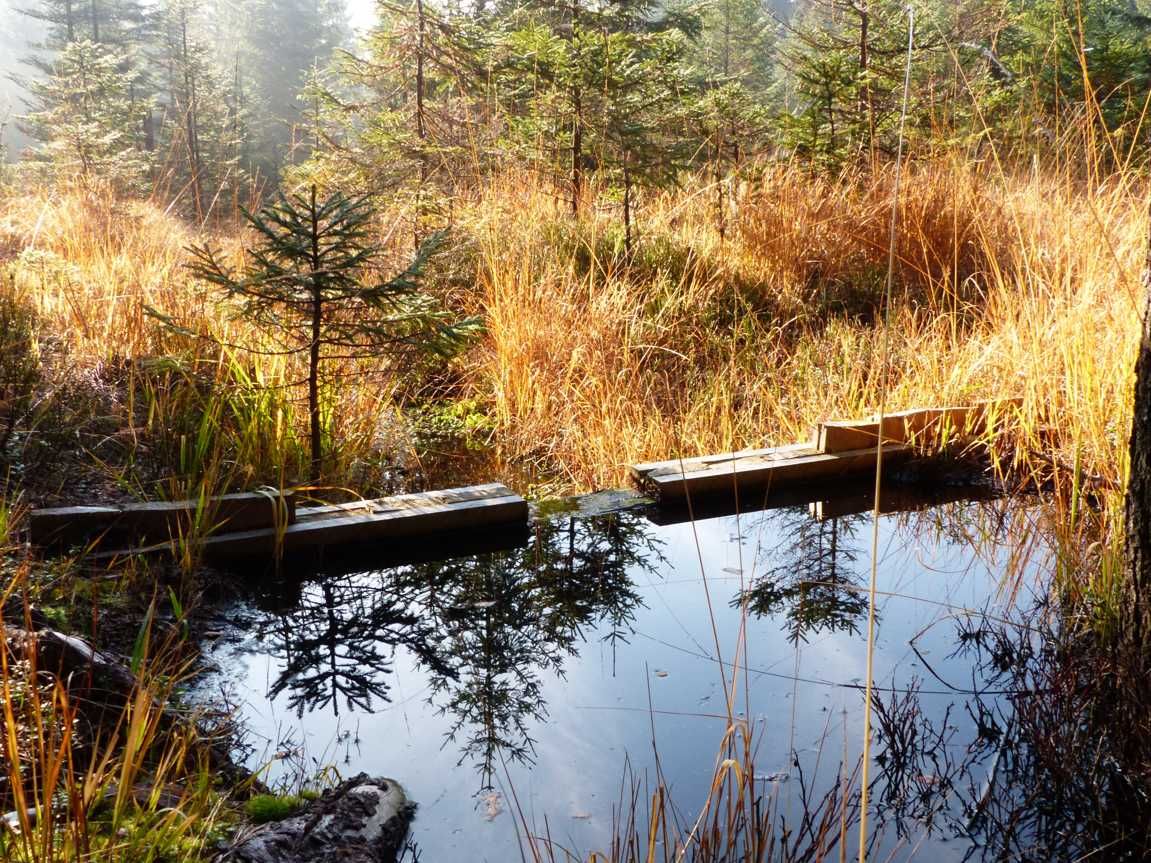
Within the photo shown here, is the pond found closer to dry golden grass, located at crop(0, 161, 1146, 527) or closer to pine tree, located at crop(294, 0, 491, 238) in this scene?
dry golden grass, located at crop(0, 161, 1146, 527)

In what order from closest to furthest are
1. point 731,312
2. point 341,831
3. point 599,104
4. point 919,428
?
point 341,831
point 919,428
point 731,312
point 599,104

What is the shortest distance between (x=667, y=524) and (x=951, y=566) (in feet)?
2.95

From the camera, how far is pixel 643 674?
86.8 inches

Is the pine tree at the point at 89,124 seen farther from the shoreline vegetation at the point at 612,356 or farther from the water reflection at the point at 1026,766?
the water reflection at the point at 1026,766

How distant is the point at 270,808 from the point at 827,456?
8.00 feet

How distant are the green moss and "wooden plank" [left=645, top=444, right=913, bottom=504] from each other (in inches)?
72.8

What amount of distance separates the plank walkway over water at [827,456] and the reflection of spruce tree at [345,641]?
3.68 ft

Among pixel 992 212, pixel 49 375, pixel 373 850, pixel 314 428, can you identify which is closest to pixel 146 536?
pixel 314 428

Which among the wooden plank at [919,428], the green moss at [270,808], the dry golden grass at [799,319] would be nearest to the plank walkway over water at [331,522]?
the dry golden grass at [799,319]

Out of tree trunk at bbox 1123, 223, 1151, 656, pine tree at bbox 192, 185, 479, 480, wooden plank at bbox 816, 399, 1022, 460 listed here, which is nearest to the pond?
tree trunk at bbox 1123, 223, 1151, 656

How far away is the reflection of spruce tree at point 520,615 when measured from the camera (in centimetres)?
202

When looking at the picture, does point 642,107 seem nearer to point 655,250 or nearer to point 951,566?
point 655,250

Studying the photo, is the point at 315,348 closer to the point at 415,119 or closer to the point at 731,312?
the point at 731,312

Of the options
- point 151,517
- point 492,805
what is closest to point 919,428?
point 492,805
